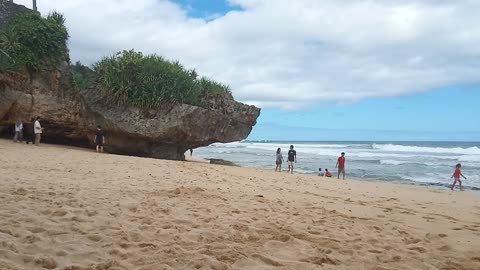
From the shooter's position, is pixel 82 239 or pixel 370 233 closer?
pixel 82 239

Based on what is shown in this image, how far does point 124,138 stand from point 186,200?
14.3 m

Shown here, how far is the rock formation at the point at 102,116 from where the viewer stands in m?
18.0

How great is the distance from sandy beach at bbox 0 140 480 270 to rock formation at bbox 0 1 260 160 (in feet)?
36.3

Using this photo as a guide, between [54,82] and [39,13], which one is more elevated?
[39,13]

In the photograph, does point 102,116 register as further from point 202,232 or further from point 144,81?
point 202,232

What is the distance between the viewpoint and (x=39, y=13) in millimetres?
18953

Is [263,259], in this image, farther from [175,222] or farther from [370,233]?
[370,233]

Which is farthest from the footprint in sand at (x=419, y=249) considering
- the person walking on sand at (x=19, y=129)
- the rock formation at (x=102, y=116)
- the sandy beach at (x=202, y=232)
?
the person walking on sand at (x=19, y=129)

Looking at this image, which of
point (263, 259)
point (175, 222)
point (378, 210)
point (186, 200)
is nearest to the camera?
point (263, 259)

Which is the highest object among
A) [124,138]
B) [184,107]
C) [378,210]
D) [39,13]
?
[39,13]

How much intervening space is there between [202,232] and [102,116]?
1585 centimetres

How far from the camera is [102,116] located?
19078 mm

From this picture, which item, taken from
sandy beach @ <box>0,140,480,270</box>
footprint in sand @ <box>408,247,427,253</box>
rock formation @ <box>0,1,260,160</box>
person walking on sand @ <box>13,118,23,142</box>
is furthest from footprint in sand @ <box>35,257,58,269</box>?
person walking on sand @ <box>13,118,23,142</box>

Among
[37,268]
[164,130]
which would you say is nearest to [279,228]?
[37,268]
